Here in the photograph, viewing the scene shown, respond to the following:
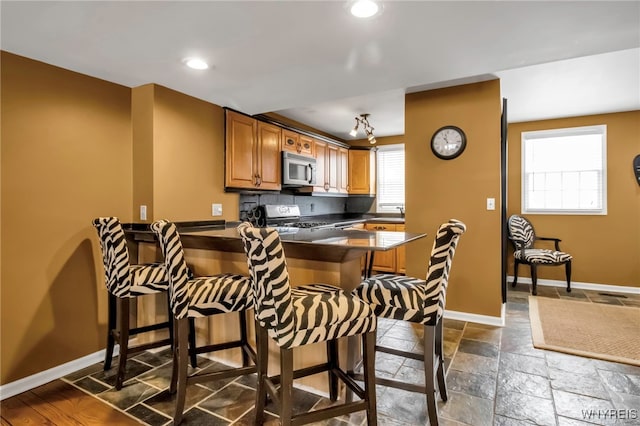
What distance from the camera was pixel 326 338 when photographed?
142cm

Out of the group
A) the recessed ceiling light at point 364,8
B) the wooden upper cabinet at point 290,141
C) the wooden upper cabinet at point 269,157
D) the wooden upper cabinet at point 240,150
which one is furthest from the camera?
the wooden upper cabinet at point 290,141

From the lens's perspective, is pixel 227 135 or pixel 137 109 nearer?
pixel 137 109

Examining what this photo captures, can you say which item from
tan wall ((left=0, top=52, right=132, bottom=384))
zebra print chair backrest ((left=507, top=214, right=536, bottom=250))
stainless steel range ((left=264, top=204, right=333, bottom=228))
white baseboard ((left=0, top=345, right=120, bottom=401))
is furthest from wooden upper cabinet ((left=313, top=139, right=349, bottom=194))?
white baseboard ((left=0, top=345, right=120, bottom=401))

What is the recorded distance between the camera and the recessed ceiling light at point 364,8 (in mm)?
1645

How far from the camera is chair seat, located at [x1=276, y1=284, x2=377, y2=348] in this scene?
138cm

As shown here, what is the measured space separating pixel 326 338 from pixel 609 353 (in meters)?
2.56

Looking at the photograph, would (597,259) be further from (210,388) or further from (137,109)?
(137,109)

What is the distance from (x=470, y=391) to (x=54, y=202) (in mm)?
3079

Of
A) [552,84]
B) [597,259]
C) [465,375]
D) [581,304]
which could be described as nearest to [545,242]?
[597,259]

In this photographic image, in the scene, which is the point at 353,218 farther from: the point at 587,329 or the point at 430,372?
the point at 430,372

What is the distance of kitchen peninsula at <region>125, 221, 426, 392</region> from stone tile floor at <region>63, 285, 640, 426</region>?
272mm

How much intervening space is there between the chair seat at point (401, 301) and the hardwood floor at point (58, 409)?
4.84 ft

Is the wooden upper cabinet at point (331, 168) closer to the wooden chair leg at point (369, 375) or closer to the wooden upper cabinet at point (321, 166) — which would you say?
the wooden upper cabinet at point (321, 166)

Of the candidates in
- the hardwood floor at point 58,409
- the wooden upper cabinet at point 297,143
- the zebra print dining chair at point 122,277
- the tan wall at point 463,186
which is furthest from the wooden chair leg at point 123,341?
the tan wall at point 463,186
